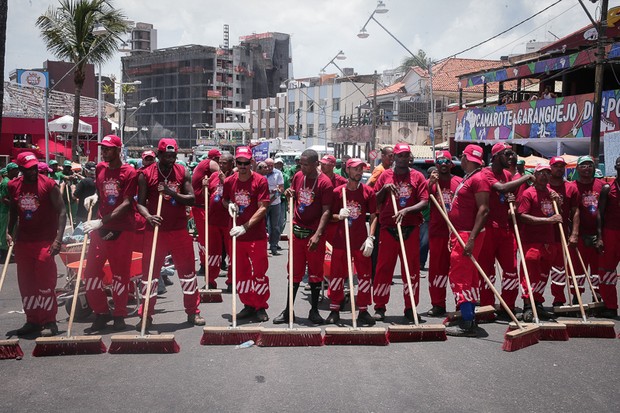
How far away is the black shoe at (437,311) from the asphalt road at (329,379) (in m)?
1.11

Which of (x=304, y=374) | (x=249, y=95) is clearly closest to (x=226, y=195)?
(x=304, y=374)

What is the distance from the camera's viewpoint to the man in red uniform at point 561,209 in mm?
8023

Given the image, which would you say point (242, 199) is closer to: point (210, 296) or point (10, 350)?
point (210, 296)

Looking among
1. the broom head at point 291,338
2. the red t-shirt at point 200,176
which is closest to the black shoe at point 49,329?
the broom head at point 291,338

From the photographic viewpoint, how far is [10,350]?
6102 mm

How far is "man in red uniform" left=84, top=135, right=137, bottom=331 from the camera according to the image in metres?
7.16

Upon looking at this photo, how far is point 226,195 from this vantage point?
8.00 metres

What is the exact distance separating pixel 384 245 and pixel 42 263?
3.92m

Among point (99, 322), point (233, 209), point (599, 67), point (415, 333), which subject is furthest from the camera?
point (599, 67)

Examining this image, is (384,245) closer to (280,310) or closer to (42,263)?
(280,310)

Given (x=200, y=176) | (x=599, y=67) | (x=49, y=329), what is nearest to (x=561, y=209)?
(x=200, y=176)

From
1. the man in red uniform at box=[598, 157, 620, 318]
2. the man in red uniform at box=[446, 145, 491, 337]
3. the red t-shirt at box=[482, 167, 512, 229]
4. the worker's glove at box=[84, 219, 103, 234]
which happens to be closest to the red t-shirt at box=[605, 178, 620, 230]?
the man in red uniform at box=[598, 157, 620, 318]

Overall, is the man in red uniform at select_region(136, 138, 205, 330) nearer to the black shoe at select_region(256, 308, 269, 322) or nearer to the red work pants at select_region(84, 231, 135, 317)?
the red work pants at select_region(84, 231, 135, 317)

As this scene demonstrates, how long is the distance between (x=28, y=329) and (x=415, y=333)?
4260mm
